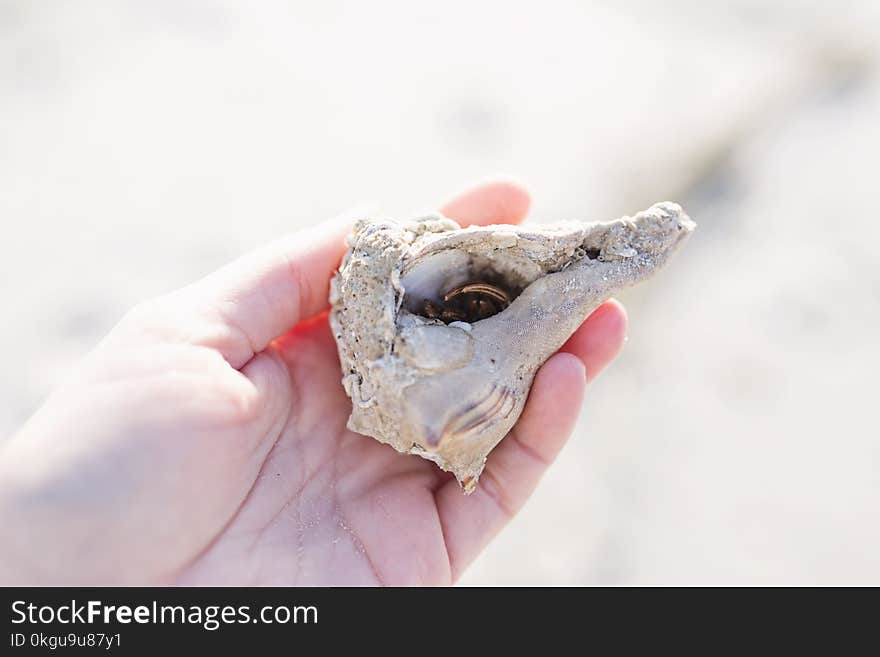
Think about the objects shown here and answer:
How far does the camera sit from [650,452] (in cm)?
300

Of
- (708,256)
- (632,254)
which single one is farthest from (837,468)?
(632,254)

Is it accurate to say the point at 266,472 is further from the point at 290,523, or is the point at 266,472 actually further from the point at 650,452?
the point at 650,452

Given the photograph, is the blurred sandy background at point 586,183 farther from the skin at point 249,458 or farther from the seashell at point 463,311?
the seashell at point 463,311

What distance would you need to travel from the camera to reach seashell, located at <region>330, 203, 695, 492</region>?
2.08 m

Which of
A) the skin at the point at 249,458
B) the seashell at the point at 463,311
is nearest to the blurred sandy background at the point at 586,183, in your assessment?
the skin at the point at 249,458

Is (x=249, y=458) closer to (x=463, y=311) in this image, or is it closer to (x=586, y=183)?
(x=463, y=311)

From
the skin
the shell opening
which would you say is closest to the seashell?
the shell opening

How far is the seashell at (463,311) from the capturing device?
6.81 ft

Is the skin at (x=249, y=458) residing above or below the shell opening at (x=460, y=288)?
below

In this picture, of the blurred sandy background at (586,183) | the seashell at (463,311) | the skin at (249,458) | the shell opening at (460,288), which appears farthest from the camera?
the blurred sandy background at (586,183)

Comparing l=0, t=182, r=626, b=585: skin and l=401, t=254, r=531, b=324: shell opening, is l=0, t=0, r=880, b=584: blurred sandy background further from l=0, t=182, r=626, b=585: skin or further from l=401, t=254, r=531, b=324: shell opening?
l=401, t=254, r=531, b=324: shell opening

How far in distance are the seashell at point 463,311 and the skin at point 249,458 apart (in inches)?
6.7

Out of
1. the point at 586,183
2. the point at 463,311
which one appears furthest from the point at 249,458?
the point at 586,183

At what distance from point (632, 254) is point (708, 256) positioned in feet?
3.85
